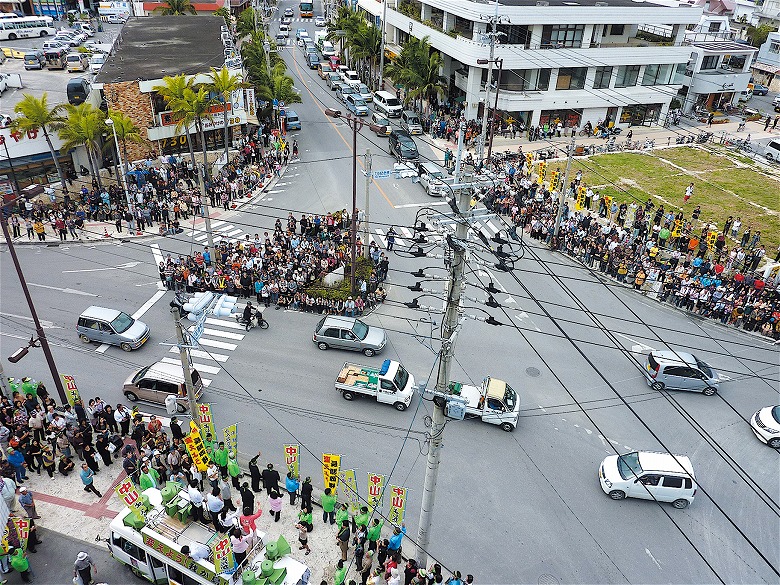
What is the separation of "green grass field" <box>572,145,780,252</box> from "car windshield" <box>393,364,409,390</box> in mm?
24264

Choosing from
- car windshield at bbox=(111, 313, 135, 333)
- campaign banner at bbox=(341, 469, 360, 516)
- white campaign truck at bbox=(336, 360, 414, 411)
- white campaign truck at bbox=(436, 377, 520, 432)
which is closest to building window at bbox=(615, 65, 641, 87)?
white campaign truck at bbox=(436, 377, 520, 432)

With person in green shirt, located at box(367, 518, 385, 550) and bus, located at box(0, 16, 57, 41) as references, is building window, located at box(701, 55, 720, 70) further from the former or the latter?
bus, located at box(0, 16, 57, 41)

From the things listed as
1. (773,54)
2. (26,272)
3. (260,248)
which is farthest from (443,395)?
(773,54)

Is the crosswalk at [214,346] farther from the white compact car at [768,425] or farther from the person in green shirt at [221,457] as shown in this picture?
the white compact car at [768,425]

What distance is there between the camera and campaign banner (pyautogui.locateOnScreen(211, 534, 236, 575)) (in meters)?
13.7

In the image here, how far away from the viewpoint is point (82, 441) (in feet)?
60.4

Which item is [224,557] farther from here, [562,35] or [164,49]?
[562,35]

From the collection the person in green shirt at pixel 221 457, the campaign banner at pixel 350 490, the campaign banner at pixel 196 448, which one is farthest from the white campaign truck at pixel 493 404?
the campaign banner at pixel 196 448

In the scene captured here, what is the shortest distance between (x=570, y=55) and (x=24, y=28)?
6308 centimetres

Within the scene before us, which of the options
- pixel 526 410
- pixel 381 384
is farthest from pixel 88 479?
pixel 526 410

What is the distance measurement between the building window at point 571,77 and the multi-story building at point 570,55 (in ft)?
0.26

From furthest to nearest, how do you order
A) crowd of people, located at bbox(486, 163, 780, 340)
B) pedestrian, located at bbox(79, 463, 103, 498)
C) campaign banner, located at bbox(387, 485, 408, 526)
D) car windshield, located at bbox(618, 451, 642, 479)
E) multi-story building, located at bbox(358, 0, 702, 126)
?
multi-story building, located at bbox(358, 0, 702, 126) < crowd of people, located at bbox(486, 163, 780, 340) < car windshield, located at bbox(618, 451, 642, 479) < pedestrian, located at bbox(79, 463, 103, 498) < campaign banner, located at bbox(387, 485, 408, 526)

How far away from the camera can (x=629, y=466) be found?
18.2m

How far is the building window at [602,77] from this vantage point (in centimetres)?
4950
